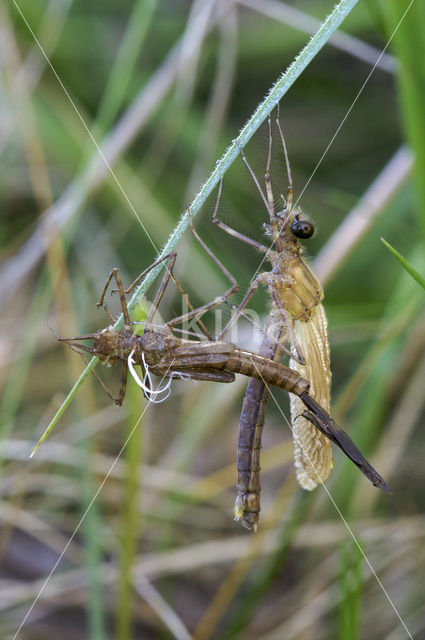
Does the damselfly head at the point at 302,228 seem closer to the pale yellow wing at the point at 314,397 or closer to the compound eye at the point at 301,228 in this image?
the compound eye at the point at 301,228

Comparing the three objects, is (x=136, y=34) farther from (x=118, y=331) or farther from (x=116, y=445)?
(x=116, y=445)

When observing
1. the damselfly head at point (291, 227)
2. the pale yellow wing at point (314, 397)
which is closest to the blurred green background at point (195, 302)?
the damselfly head at point (291, 227)

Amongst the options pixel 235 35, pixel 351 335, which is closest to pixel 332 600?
pixel 351 335

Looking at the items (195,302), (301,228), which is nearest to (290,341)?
(301,228)

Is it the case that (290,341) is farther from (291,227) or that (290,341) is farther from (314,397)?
(291,227)

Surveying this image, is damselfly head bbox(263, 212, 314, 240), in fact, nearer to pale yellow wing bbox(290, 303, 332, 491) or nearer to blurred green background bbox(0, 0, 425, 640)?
blurred green background bbox(0, 0, 425, 640)

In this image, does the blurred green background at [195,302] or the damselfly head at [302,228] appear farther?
the blurred green background at [195,302]

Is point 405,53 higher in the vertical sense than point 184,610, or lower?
higher
